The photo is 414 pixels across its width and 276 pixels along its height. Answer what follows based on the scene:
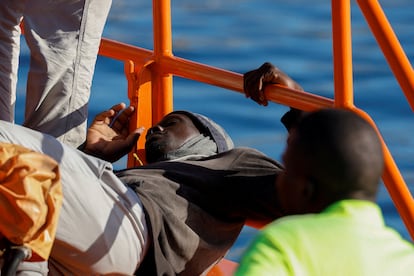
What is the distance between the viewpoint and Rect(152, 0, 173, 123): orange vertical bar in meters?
3.75

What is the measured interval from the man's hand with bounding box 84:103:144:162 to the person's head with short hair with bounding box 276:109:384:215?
1.53m

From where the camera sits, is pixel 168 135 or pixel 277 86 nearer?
pixel 277 86

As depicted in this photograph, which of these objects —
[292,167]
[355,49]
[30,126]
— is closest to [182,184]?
[30,126]

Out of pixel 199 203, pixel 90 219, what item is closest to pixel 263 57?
pixel 199 203

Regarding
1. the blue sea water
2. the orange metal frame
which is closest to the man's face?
the orange metal frame

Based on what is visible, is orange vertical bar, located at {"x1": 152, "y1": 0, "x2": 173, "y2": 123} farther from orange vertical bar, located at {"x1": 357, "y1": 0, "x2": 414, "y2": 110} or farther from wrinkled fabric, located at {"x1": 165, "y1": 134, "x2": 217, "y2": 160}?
orange vertical bar, located at {"x1": 357, "y1": 0, "x2": 414, "y2": 110}

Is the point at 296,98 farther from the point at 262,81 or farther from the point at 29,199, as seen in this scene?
the point at 29,199

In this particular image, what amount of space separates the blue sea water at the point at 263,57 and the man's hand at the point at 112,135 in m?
2.21

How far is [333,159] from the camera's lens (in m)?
2.01

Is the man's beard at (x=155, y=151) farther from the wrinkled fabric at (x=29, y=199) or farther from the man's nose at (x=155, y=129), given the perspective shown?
the wrinkled fabric at (x=29, y=199)

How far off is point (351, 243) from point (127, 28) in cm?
748

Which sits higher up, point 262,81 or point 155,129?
point 262,81

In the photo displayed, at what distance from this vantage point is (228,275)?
133 inches

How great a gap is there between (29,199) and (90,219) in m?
0.21
